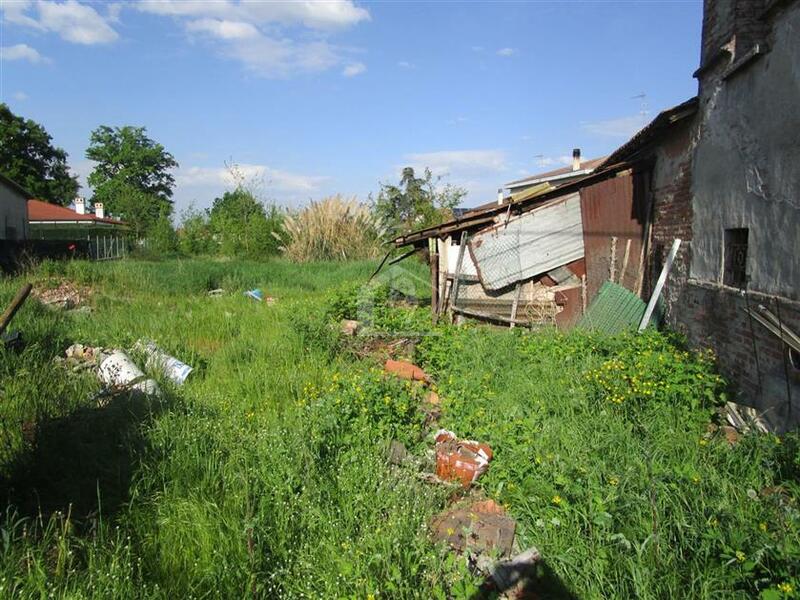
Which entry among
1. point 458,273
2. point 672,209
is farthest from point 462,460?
point 458,273

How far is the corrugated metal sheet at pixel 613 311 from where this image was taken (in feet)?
24.1

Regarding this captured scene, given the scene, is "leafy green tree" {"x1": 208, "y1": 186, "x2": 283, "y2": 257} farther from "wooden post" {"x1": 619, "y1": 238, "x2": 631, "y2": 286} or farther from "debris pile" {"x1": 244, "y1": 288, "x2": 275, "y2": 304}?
"wooden post" {"x1": 619, "y1": 238, "x2": 631, "y2": 286}

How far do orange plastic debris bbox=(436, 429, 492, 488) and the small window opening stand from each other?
3089mm

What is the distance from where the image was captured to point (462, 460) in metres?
4.05

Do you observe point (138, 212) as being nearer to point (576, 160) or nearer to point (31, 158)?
point (31, 158)

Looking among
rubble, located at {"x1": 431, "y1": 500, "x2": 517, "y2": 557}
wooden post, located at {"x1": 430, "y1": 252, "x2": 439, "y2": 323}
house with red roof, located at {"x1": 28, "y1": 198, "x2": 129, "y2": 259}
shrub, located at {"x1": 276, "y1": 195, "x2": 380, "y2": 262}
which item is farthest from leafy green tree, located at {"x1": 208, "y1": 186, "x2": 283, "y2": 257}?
rubble, located at {"x1": 431, "y1": 500, "x2": 517, "y2": 557}

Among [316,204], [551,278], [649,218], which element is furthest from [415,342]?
[316,204]

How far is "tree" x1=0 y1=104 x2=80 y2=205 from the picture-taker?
38.3m

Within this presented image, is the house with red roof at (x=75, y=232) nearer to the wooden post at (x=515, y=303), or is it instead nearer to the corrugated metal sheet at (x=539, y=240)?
the corrugated metal sheet at (x=539, y=240)

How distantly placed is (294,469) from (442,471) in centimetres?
113

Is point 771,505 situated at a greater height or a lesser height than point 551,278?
lesser

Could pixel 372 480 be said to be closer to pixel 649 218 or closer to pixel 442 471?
pixel 442 471

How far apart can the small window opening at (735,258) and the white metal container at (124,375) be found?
6013mm

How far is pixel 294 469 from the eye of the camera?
3666 millimetres
